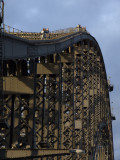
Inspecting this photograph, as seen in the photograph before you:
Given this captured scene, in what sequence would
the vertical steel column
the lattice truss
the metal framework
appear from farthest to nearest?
the vertical steel column → the lattice truss → the metal framework

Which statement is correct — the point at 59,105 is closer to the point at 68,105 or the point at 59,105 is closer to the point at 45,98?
the point at 45,98

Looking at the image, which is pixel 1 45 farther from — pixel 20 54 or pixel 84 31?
pixel 84 31

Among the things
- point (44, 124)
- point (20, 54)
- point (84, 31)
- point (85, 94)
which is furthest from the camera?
point (85, 94)

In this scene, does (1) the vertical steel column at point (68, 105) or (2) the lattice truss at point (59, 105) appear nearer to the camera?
(2) the lattice truss at point (59, 105)

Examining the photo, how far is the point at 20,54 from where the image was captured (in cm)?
2617

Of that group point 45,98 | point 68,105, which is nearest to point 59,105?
point 45,98

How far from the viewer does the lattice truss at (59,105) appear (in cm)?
2775

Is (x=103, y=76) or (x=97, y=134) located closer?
(x=97, y=134)

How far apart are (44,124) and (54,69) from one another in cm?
506

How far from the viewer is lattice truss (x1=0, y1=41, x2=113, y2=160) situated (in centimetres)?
2775

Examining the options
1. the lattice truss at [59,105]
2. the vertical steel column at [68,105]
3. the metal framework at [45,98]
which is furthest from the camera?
the vertical steel column at [68,105]

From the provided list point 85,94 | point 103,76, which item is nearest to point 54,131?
point 85,94

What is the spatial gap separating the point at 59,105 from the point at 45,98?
1424mm

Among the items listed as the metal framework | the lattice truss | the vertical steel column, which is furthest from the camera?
the vertical steel column
